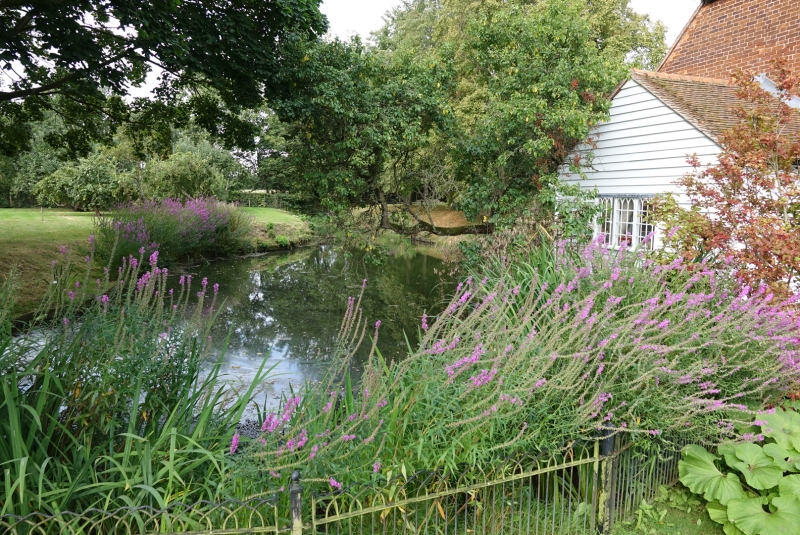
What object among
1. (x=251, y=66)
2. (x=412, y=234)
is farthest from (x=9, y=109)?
(x=412, y=234)

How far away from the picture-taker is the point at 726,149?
21.4 ft

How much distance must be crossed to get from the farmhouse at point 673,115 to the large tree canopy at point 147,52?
719cm

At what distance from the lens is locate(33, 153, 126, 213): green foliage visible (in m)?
26.0

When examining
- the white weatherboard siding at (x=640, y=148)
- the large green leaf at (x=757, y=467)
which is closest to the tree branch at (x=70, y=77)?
the white weatherboard siding at (x=640, y=148)

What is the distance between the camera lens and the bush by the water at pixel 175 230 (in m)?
14.1

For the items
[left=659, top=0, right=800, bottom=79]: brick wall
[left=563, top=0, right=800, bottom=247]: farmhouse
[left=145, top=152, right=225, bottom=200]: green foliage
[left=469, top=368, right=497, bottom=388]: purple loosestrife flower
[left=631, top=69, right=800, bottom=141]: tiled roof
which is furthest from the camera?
[left=145, top=152, right=225, bottom=200]: green foliage

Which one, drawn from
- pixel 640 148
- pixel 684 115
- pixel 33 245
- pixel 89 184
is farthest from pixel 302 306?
pixel 89 184

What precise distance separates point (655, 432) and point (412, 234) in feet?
41.8

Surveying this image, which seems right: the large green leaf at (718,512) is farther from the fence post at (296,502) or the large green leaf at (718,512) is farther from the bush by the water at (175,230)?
the bush by the water at (175,230)

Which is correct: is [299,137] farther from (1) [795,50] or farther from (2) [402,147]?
(1) [795,50]

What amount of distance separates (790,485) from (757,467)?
0.65 ft

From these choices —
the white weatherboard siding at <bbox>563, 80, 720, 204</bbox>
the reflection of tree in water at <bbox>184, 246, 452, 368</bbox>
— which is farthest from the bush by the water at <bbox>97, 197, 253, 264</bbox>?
the white weatherboard siding at <bbox>563, 80, 720, 204</bbox>

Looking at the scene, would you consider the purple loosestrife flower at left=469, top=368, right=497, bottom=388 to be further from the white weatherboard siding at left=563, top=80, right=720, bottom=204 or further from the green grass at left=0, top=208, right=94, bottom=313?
the white weatherboard siding at left=563, top=80, right=720, bottom=204

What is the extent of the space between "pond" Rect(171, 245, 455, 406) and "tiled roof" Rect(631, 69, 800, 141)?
5993mm
